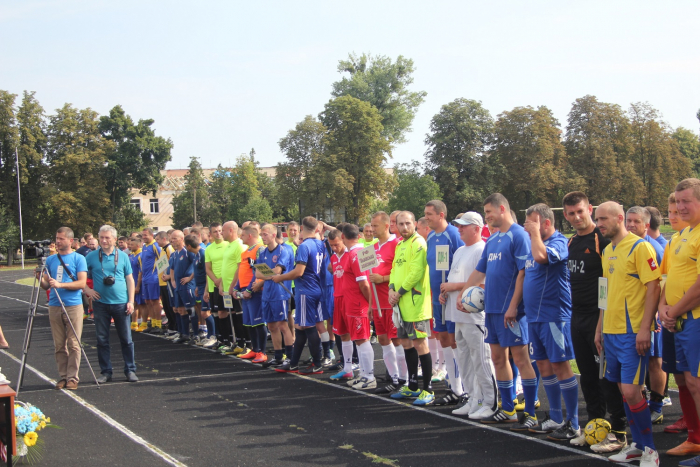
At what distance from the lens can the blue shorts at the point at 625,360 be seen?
16.7 ft

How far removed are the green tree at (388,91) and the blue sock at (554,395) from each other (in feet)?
191

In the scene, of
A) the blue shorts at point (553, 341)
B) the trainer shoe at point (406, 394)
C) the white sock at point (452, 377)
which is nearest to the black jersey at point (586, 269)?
the blue shorts at point (553, 341)

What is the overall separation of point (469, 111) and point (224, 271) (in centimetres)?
5410

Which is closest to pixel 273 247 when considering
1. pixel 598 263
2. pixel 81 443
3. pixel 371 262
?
pixel 371 262

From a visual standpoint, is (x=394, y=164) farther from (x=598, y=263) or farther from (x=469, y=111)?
(x=598, y=263)

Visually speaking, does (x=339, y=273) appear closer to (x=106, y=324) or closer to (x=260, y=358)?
(x=260, y=358)

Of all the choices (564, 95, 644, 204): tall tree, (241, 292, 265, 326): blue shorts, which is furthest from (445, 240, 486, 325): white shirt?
(564, 95, 644, 204): tall tree

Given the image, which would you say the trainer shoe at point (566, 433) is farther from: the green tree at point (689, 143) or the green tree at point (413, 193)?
the green tree at point (689, 143)

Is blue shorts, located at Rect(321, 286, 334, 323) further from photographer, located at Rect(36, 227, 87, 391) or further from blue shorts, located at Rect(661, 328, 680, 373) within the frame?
blue shorts, located at Rect(661, 328, 680, 373)

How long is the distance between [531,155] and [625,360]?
5690cm

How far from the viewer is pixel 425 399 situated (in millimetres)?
7449

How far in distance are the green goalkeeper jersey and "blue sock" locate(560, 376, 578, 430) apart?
2.00 meters

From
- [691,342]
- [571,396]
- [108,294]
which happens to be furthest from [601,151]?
[691,342]

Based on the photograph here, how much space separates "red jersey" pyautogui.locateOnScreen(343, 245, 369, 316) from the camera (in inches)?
328
